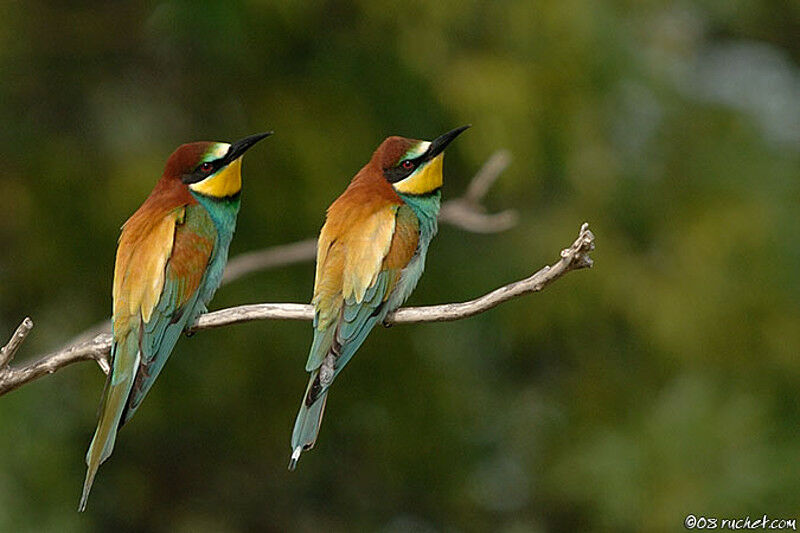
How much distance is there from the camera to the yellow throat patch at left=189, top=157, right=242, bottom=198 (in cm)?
225

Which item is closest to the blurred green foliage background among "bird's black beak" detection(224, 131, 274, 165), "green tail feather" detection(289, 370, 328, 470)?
"bird's black beak" detection(224, 131, 274, 165)

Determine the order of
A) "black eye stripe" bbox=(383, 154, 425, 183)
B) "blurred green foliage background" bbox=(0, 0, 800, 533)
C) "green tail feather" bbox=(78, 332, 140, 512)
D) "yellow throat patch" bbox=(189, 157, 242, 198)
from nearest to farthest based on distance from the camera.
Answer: "green tail feather" bbox=(78, 332, 140, 512), "yellow throat patch" bbox=(189, 157, 242, 198), "black eye stripe" bbox=(383, 154, 425, 183), "blurred green foliage background" bbox=(0, 0, 800, 533)

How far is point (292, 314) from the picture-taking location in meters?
2.15

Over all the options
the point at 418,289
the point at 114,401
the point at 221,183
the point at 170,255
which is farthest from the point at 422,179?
the point at 418,289

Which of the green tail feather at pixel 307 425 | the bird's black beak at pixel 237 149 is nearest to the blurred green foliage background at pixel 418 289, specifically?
the bird's black beak at pixel 237 149

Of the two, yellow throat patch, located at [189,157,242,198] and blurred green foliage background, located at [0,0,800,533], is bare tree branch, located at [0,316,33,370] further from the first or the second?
blurred green foliage background, located at [0,0,800,533]

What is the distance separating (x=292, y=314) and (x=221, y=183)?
0.95 ft

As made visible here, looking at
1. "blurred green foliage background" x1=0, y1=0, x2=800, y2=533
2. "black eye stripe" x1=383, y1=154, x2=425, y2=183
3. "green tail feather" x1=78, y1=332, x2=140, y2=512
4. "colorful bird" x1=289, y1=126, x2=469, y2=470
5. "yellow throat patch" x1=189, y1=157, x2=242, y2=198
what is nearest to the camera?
"green tail feather" x1=78, y1=332, x2=140, y2=512

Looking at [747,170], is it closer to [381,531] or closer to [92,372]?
[381,531]

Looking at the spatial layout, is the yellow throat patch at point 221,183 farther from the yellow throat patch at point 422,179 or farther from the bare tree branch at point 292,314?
the yellow throat patch at point 422,179

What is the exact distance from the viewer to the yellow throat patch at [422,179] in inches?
94.3

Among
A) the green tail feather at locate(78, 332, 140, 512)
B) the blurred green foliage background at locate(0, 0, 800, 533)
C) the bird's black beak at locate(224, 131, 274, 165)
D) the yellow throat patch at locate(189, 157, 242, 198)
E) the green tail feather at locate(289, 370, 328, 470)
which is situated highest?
the bird's black beak at locate(224, 131, 274, 165)

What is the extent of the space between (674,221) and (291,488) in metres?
2.38

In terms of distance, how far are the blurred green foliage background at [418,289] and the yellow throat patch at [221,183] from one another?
9.78ft
